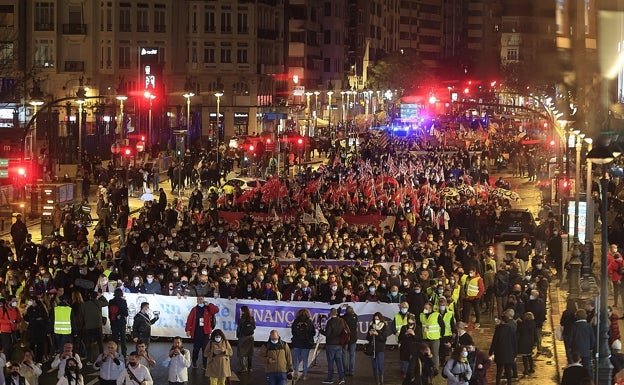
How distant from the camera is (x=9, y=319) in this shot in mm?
25500

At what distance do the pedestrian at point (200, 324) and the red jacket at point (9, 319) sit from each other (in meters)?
3.02

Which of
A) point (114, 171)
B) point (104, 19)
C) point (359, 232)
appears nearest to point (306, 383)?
point (359, 232)

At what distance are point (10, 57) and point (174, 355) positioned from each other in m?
86.0

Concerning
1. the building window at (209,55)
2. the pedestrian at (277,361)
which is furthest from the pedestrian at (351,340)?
the building window at (209,55)

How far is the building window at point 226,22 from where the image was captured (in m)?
118

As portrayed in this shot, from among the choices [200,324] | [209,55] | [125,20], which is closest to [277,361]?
[200,324]

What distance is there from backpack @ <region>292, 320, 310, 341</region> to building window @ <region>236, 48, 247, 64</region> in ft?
311

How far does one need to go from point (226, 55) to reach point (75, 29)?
13.2m

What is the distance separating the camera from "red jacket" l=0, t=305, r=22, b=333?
25.4 m

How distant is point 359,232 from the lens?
126 ft

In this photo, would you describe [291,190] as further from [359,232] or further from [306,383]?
[306,383]

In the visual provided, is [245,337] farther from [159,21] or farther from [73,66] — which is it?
[159,21]

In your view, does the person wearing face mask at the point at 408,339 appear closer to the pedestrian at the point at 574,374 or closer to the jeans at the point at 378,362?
the jeans at the point at 378,362

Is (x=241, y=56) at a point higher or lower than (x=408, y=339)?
higher
